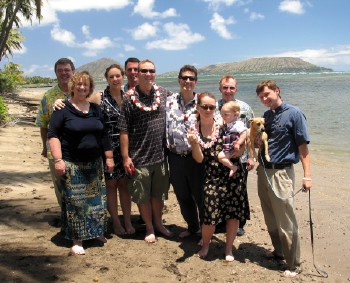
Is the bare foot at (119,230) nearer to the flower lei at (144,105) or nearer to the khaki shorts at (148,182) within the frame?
the khaki shorts at (148,182)

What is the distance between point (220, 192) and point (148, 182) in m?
1.01

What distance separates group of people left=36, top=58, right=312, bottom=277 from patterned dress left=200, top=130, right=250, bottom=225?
0.4 inches

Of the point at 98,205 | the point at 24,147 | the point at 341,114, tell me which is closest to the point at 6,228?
the point at 98,205

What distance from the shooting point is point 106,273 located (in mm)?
3996

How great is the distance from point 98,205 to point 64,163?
67 cm

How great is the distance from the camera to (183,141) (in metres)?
4.52

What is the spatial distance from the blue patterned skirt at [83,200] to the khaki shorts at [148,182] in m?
0.41

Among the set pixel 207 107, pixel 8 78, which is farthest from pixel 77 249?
pixel 8 78

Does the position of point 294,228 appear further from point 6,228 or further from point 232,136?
point 6,228

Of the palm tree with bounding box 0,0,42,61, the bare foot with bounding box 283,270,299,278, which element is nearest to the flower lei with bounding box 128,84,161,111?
the bare foot with bounding box 283,270,299,278

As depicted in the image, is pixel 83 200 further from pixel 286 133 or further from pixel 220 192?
pixel 286 133

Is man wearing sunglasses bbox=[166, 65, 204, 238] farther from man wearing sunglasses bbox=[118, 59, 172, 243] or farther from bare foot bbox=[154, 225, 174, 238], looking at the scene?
bare foot bbox=[154, 225, 174, 238]

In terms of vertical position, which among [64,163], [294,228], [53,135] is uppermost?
[53,135]

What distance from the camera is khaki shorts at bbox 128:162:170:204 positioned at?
15.4 ft
